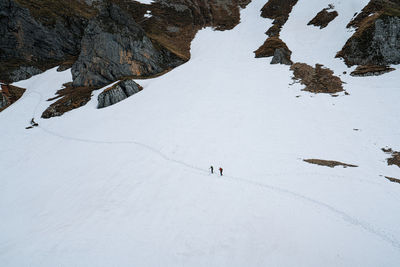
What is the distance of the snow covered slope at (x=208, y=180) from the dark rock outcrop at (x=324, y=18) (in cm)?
2098

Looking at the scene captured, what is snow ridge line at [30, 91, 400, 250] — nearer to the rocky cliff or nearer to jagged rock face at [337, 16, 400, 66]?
the rocky cliff

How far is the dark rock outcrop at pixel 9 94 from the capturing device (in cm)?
4259

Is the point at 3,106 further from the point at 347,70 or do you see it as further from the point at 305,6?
the point at 305,6

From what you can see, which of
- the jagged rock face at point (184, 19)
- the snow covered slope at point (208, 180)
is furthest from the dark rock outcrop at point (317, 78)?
the jagged rock face at point (184, 19)

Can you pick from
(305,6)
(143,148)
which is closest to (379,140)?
(143,148)

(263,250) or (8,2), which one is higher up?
(8,2)

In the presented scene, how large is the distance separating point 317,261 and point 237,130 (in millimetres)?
16304

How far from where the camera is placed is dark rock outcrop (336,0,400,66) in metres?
33.6

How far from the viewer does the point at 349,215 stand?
11648mm

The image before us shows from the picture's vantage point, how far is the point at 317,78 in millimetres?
35375

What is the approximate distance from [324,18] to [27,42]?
89.4 meters

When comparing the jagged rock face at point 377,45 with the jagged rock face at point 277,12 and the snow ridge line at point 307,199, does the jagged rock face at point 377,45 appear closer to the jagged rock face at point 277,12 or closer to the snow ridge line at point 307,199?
the jagged rock face at point 277,12

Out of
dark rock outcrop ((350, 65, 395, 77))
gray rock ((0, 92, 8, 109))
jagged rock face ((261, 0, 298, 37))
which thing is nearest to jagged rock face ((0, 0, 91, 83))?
gray rock ((0, 92, 8, 109))

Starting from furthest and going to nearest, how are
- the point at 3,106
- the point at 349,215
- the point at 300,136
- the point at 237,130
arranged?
the point at 3,106 → the point at 237,130 → the point at 300,136 → the point at 349,215
